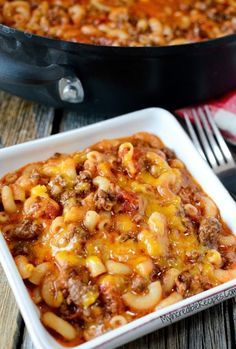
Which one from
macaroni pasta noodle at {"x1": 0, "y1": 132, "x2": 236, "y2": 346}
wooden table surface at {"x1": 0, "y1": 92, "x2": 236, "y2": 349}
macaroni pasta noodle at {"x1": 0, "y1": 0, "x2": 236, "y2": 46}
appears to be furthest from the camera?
macaroni pasta noodle at {"x1": 0, "y1": 0, "x2": 236, "y2": 46}

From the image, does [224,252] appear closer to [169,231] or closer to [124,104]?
[169,231]

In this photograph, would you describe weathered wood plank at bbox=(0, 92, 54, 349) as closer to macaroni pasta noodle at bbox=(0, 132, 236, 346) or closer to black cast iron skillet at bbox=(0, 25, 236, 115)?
black cast iron skillet at bbox=(0, 25, 236, 115)

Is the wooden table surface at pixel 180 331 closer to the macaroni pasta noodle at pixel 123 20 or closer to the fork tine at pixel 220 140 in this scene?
the fork tine at pixel 220 140

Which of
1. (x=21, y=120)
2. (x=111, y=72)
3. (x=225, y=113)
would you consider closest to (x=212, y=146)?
(x=225, y=113)

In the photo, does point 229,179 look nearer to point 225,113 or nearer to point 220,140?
point 220,140

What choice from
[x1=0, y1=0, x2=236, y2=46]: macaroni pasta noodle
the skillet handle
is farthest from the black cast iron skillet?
[x1=0, y1=0, x2=236, y2=46]: macaroni pasta noodle

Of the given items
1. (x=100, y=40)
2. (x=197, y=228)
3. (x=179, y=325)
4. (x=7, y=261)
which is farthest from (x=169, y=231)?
(x=100, y=40)

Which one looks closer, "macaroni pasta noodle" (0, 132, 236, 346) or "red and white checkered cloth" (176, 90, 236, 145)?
"macaroni pasta noodle" (0, 132, 236, 346)
